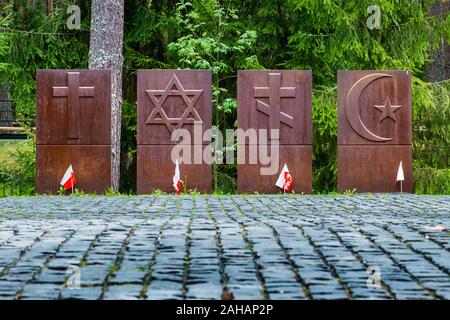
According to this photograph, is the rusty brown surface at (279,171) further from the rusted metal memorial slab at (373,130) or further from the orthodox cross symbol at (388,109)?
the orthodox cross symbol at (388,109)

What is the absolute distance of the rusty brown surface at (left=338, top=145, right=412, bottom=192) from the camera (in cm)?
1580

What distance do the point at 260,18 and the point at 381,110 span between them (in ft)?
17.5

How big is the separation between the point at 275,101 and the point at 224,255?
30.8 feet

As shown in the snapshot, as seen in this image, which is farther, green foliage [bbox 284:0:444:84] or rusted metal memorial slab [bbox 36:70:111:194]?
green foliage [bbox 284:0:444:84]

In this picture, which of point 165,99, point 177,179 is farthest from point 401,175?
point 165,99

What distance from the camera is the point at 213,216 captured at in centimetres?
991

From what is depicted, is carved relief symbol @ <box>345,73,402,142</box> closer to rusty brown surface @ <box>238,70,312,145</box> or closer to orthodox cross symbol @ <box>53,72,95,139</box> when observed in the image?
rusty brown surface @ <box>238,70,312,145</box>

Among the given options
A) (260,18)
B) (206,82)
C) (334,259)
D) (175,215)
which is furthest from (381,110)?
(334,259)

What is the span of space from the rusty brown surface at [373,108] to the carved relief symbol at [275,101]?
0.83 meters

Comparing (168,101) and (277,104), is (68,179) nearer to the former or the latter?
(168,101)

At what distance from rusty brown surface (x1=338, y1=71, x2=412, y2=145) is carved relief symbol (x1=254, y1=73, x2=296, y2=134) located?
83cm

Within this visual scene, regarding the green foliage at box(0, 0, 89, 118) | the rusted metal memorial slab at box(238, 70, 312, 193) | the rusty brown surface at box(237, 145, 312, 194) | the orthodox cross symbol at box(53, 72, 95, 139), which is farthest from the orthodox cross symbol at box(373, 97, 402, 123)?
the green foliage at box(0, 0, 89, 118)

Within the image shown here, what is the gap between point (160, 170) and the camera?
15688 millimetres

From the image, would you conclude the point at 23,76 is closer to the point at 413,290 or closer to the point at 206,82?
the point at 206,82
